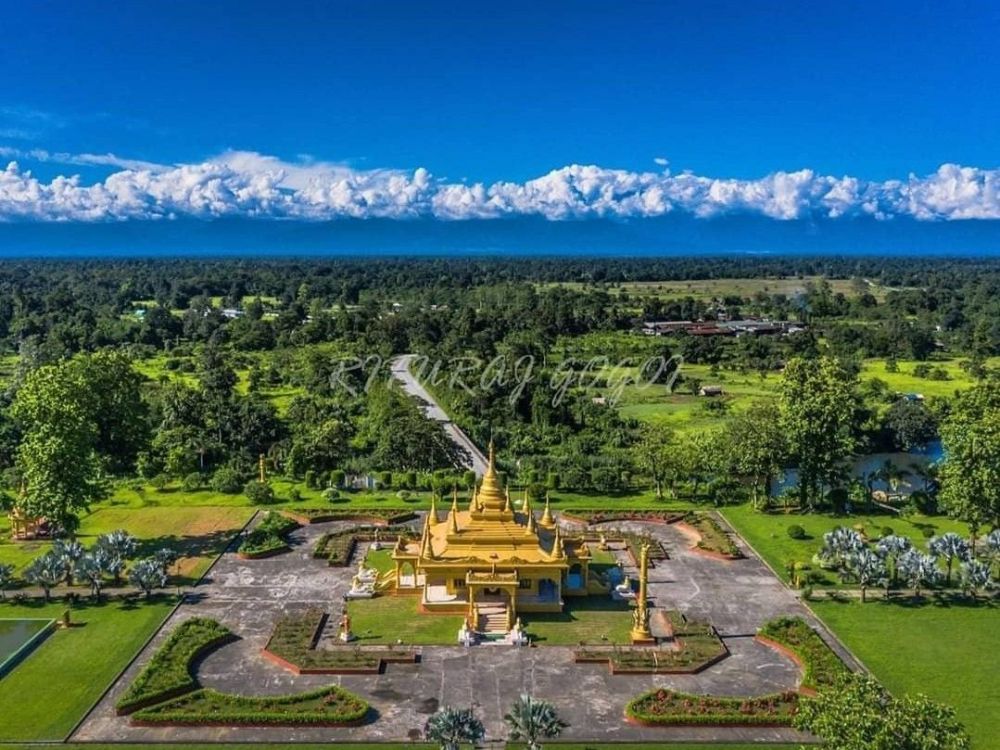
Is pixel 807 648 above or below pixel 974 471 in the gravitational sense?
below

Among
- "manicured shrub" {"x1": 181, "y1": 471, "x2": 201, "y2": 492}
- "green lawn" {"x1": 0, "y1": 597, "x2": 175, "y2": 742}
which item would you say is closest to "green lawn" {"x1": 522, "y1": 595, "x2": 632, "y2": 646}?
"green lawn" {"x1": 0, "y1": 597, "x2": 175, "y2": 742}

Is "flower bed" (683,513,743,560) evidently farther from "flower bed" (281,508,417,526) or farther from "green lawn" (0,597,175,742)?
"green lawn" (0,597,175,742)

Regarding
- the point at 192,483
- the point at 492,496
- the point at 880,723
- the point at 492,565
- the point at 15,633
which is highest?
the point at 492,496

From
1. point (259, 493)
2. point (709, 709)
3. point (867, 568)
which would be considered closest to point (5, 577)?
point (259, 493)

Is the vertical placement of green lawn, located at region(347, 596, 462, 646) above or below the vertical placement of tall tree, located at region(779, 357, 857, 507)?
below

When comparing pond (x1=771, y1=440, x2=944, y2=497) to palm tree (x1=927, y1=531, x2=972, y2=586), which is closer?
palm tree (x1=927, y1=531, x2=972, y2=586)

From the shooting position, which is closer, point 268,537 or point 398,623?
point 398,623

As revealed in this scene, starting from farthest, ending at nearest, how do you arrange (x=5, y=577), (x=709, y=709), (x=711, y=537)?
1. (x=711, y=537)
2. (x=5, y=577)
3. (x=709, y=709)

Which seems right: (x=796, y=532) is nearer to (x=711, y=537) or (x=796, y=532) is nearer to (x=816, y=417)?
(x=711, y=537)
